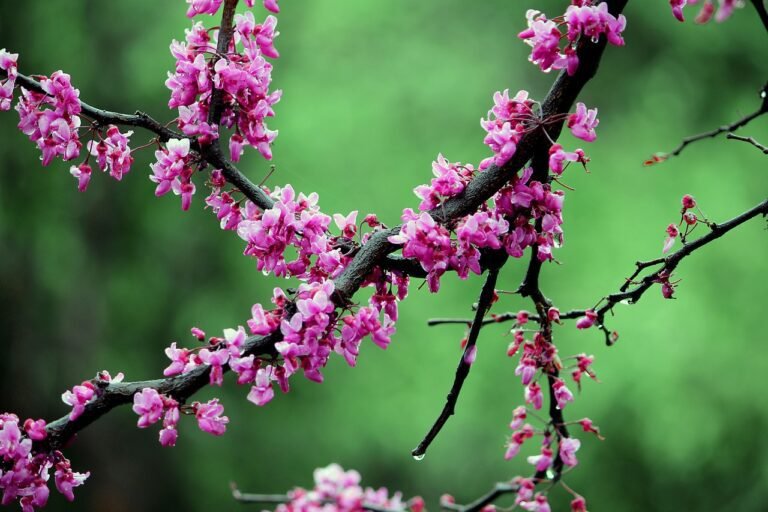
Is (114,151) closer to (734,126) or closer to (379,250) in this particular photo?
(379,250)

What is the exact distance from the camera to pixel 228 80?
1.01 metres

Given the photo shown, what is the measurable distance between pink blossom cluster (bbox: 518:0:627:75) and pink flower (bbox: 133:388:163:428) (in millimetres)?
573

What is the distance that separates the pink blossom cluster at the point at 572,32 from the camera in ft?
2.83

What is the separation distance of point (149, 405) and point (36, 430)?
0.15 metres

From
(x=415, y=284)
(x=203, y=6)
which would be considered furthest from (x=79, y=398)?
(x=415, y=284)

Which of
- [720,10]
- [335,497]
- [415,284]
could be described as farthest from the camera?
[415,284]

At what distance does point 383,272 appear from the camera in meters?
0.99

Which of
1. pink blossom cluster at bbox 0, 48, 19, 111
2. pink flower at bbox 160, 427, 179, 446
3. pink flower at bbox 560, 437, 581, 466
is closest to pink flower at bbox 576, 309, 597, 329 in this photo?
pink flower at bbox 560, 437, 581, 466

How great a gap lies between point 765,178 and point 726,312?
0.80 meters

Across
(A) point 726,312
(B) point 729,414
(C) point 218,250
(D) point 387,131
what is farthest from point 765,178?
(C) point 218,250

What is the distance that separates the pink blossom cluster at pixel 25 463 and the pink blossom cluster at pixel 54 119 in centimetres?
33

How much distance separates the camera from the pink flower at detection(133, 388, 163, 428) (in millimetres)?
864

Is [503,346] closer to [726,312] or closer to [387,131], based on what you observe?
[726,312]

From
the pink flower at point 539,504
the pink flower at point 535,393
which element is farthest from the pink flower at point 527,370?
the pink flower at point 539,504
